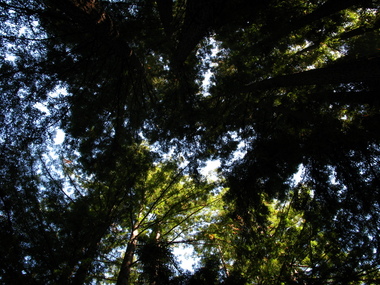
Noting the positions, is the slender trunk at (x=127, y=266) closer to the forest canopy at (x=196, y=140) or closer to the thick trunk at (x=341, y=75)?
the forest canopy at (x=196, y=140)

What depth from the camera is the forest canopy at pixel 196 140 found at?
11.6 feet

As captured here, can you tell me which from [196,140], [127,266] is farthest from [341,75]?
[127,266]

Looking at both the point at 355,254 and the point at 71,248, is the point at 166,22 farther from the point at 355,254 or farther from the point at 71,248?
the point at 355,254

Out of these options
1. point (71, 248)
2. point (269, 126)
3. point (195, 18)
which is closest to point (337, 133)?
point (269, 126)

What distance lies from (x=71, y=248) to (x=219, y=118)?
184 inches

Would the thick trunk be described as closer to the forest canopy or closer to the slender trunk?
the forest canopy

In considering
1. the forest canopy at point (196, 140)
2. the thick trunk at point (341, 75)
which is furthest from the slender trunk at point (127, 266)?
the thick trunk at point (341, 75)

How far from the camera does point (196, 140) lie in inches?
231

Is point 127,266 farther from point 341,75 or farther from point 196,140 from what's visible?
point 341,75

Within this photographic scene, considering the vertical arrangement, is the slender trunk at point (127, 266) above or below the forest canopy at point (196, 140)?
below

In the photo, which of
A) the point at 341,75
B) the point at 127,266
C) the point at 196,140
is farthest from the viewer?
the point at 196,140

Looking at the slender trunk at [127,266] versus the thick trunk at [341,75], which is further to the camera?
the slender trunk at [127,266]

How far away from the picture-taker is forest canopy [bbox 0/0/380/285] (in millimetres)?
3539

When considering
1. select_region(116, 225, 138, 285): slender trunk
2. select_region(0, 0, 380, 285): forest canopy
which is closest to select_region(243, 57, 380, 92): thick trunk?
select_region(0, 0, 380, 285): forest canopy
